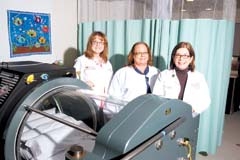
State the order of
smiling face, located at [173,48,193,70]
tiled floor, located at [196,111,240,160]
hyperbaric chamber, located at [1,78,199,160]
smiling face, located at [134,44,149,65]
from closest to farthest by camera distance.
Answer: hyperbaric chamber, located at [1,78,199,160] → smiling face, located at [173,48,193,70] → smiling face, located at [134,44,149,65] → tiled floor, located at [196,111,240,160]

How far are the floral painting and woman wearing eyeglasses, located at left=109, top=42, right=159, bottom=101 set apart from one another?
0.85 metres

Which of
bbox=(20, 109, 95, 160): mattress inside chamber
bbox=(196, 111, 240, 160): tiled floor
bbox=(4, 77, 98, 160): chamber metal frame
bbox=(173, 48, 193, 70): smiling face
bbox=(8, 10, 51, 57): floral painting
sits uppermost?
bbox=(8, 10, 51, 57): floral painting

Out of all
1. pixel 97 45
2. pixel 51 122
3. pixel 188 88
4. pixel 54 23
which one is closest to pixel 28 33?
pixel 54 23

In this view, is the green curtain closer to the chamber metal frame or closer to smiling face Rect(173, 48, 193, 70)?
smiling face Rect(173, 48, 193, 70)

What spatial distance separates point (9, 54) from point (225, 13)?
78.4 inches

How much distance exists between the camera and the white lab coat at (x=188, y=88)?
195cm

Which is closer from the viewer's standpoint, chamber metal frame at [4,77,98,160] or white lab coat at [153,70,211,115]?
chamber metal frame at [4,77,98,160]

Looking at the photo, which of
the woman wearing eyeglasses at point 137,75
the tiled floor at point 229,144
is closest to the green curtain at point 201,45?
the tiled floor at point 229,144

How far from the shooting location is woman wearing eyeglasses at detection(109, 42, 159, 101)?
6.86ft

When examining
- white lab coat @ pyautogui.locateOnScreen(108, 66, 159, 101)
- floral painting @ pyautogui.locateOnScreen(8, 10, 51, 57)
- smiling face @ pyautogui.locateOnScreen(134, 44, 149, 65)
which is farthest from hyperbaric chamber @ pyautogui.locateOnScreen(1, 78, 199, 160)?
floral painting @ pyautogui.locateOnScreen(8, 10, 51, 57)

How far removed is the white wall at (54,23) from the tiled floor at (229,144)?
187cm

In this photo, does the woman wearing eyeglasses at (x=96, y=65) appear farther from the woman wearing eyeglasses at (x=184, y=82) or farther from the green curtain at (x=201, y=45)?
the woman wearing eyeglasses at (x=184, y=82)

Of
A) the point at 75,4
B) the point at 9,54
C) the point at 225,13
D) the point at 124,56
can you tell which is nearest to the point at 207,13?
the point at 225,13

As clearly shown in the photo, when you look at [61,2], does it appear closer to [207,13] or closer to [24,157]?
[207,13]
